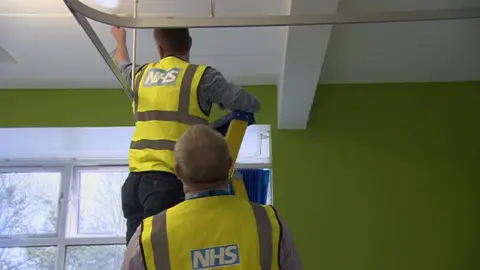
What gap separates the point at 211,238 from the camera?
4.06 ft

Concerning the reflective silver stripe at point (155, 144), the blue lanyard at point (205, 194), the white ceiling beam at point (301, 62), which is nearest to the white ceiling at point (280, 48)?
the white ceiling beam at point (301, 62)

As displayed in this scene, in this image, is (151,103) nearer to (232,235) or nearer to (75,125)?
(232,235)

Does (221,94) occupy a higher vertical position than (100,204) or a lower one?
higher

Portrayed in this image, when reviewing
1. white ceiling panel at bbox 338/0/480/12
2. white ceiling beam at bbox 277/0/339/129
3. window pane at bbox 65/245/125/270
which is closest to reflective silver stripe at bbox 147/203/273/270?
white ceiling beam at bbox 277/0/339/129

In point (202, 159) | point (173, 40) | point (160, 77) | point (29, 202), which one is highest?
point (173, 40)

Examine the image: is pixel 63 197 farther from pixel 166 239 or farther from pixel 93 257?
pixel 166 239

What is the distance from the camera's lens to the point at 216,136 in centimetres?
128

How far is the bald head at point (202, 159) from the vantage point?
1.25 metres

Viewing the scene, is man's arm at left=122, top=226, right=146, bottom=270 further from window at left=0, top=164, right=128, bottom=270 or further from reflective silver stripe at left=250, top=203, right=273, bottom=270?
window at left=0, top=164, right=128, bottom=270

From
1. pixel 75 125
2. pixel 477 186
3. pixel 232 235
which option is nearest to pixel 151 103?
pixel 232 235

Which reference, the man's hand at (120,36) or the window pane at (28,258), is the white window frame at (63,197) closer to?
the window pane at (28,258)

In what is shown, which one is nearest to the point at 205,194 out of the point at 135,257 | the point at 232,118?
the point at 135,257

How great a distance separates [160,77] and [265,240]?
0.70 meters

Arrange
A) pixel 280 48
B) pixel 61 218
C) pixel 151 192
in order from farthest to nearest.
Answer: pixel 61 218 → pixel 280 48 → pixel 151 192
